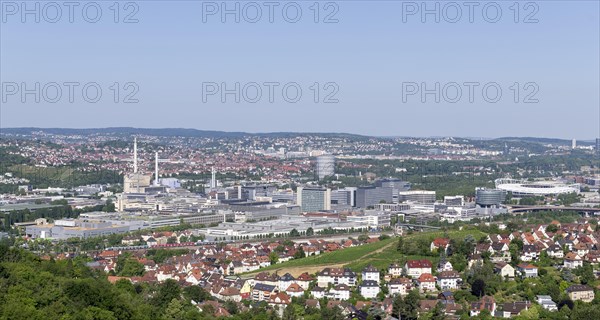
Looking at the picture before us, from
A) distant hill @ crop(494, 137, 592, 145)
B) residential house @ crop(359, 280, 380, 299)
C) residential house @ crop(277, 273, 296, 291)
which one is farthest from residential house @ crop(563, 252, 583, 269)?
distant hill @ crop(494, 137, 592, 145)

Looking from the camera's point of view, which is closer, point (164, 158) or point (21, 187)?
point (21, 187)

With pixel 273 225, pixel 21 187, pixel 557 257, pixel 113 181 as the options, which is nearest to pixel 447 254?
pixel 557 257

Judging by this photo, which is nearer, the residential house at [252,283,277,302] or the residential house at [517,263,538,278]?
the residential house at [252,283,277,302]

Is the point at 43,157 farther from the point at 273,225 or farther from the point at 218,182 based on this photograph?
the point at 273,225

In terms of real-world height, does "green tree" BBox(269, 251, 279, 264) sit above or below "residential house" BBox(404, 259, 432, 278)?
below

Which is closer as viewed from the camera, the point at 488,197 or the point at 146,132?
the point at 488,197

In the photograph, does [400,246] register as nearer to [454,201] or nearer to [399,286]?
[399,286]

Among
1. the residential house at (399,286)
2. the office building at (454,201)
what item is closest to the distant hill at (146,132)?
the office building at (454,201)

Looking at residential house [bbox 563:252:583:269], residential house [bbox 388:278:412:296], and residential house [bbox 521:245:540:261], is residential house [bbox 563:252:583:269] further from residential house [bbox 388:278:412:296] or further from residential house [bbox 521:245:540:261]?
residential house [bbox 388:278:412:296]

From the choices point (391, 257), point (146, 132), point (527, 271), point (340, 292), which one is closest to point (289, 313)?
point (340, 292)
